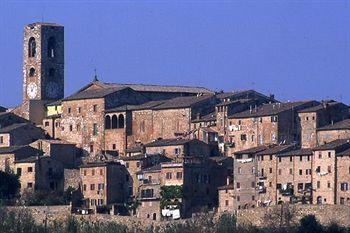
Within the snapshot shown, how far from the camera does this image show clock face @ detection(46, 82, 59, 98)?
10831 centimetres

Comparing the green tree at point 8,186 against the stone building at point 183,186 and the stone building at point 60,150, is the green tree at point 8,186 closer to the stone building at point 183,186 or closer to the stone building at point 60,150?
the stone building at point 60,150

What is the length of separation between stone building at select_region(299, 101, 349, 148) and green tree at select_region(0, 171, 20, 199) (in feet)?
40.6

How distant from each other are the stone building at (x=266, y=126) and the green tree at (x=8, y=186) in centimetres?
907

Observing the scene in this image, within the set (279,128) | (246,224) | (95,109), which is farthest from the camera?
(95,109)

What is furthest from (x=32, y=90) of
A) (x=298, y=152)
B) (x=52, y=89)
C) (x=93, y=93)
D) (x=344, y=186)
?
(x=344, y=186)

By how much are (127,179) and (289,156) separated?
8011mm

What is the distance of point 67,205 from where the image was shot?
3772 inches

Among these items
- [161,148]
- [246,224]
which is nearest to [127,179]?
[161,148]

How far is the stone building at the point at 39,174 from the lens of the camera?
98.4 metres

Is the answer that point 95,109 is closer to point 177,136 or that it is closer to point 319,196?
point 177,136

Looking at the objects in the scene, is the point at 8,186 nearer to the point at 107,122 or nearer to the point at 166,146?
the point at 107,122

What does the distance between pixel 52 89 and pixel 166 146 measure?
12.3 m

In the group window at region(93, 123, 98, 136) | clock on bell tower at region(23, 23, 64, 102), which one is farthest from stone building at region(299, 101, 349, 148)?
clock on bell tower at region(23, 23, 64, 102)

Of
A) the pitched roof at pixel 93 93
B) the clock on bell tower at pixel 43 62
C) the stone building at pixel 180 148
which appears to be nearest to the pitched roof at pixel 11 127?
the pitched roof at pixel 93 93
